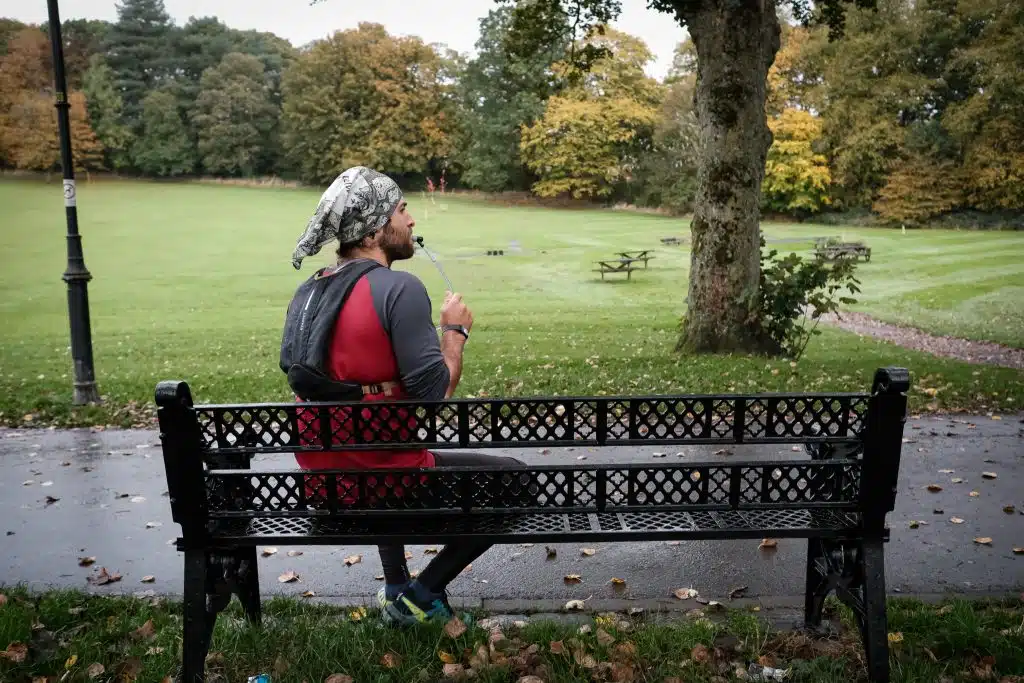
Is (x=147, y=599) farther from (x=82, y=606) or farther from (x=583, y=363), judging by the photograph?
(x=583, y=363)

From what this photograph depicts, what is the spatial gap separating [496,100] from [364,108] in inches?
58.7

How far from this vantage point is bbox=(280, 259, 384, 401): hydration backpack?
85.9 inches

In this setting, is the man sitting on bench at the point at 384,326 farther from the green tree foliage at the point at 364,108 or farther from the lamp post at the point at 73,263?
the green tree foliage at the point at 364,108

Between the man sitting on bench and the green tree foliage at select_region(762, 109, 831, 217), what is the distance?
26.8ft

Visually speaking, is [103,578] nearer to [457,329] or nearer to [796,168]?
[457,329]

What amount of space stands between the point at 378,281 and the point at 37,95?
24.4 ft

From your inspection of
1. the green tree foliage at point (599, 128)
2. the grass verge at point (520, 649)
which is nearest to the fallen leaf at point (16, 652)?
the grass verge at point (520, 649)

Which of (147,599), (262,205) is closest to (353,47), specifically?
(262,205)

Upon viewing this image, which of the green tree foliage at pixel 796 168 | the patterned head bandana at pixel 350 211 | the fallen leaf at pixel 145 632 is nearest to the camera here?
the patterned head bandana at pixel 350 211

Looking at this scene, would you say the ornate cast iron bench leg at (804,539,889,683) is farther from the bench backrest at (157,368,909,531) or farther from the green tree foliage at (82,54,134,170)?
the green tree foliage at (82,54,134,170)

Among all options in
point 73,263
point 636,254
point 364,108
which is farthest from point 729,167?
point 73,263

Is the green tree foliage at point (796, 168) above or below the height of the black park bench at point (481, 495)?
above

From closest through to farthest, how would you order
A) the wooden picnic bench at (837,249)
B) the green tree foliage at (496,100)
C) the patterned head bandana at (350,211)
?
the patterned head bandana at (350,211)
the wooden picnic bench at (837,249)
the green tree foliage at (496,100)

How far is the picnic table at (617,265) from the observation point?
10344 mm
